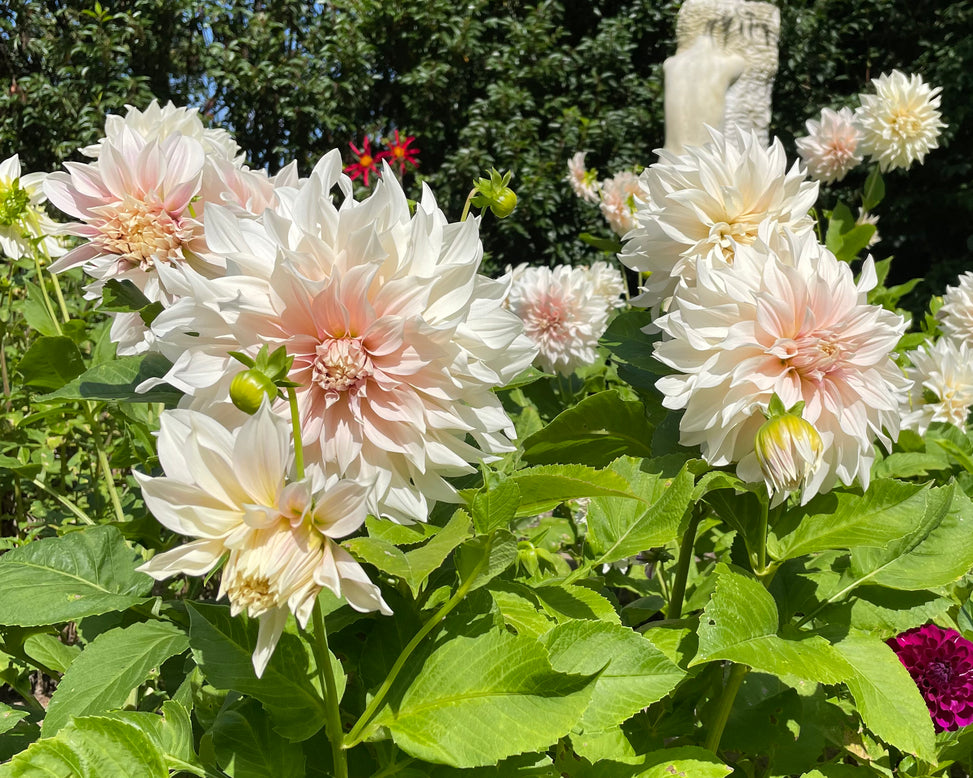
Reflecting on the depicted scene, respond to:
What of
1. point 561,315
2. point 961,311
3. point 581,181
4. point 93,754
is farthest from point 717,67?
point 93,754

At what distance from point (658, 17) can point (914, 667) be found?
8.04 meters

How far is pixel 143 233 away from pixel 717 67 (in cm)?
486

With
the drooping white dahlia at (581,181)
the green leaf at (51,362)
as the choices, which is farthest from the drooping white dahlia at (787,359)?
the drooping white dahlia at (581,181)

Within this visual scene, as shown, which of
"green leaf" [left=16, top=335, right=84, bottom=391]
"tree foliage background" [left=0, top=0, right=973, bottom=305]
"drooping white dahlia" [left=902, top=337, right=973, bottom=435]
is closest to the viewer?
"green leaf" [left=16, top=335, right=84, bottom=391]

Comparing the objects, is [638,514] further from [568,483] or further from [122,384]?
[122,384]

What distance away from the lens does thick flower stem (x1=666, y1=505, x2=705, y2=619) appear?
39.8 inches

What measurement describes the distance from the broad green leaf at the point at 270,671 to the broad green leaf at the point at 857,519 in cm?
51

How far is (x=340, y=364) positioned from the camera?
67cm

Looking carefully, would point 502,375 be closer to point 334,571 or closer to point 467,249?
point 467,249

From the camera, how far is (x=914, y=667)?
111cm

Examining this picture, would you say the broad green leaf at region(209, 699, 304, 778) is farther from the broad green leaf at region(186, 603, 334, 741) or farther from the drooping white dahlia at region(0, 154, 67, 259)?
the drooping white dahlia at region(0, 154, 67, 259)

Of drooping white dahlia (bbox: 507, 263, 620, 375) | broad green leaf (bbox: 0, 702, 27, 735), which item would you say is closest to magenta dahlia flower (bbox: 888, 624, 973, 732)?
broad green leaf (bbox: 0, 702, 27, 735)

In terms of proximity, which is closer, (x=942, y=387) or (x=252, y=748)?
(x=252, y=748)

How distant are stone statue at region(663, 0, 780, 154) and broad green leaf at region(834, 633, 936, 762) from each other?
13.6ft
